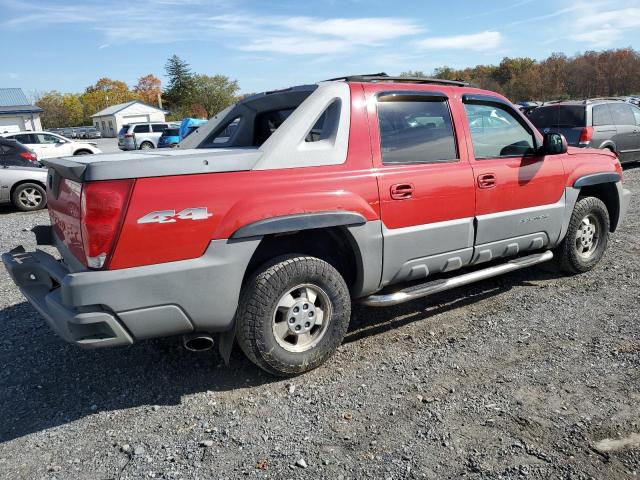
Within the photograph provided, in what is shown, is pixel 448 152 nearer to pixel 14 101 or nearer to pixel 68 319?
pixel 68 319

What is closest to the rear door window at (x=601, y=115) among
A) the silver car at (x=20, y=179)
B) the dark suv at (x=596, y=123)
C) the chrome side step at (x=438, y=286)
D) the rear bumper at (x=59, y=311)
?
the dark suv at (x=596, y=123)

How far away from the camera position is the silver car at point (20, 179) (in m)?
10.3

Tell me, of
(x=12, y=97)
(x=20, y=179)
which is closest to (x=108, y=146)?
(x=12, y=97)

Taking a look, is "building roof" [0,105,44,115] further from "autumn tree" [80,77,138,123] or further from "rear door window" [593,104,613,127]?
"rear door window" [593,104,613,127]

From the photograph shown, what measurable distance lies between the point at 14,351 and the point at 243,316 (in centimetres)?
210

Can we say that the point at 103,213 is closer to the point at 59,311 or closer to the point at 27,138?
the point at 59,311

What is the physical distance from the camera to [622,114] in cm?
1202

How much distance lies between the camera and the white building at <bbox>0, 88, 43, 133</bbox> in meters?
55.3

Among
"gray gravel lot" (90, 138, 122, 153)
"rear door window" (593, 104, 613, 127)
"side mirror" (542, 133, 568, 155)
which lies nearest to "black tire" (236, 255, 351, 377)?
"side mirror" (542, 133, 568, 155)

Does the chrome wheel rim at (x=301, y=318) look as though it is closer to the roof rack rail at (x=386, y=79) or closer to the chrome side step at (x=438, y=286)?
the chrome side step at (x=438, y=286)

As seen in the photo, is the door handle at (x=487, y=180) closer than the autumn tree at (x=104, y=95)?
Yes

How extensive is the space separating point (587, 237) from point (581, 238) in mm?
99

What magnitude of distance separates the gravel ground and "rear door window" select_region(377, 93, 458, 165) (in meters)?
1.41

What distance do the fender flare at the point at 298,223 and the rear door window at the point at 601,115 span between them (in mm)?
9871
